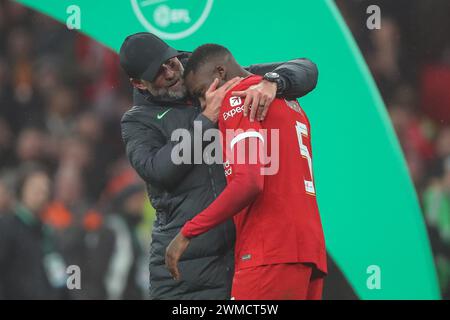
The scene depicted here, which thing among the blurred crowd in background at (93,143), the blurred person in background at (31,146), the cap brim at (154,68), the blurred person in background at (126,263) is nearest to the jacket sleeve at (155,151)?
the cap brim at (154,68)

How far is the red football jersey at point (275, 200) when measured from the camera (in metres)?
3.56

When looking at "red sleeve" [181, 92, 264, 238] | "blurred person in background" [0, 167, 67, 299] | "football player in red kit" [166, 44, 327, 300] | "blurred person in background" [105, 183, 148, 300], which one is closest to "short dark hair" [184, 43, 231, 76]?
"football player in red kit" [166, 44, 327, 300]

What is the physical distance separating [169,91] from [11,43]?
4.60 meters

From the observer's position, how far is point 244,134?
3502mm

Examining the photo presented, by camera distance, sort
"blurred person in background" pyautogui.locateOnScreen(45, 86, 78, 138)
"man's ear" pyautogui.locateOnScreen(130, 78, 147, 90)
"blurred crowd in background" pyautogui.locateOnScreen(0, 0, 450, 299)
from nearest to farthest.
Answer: "man's ear" pyautogui.locateOnScreen(130, 78, 147, 90) → "blurred crowd in background" pyautogui.locateOnScreen(0, 0, 450, 299) → "blurred person in background" pyautogui.locateOnScreen(45, 86, 78, 138)

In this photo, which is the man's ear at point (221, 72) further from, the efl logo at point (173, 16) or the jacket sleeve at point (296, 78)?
the efl logo at point (173, 16)

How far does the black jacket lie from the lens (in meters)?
3.91

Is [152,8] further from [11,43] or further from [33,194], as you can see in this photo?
[11,43]

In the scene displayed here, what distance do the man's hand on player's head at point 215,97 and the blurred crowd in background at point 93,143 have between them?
2.36 meters

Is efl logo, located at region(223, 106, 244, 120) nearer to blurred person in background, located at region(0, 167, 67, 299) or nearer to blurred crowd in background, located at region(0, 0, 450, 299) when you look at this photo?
blurred crowd in background, located at region(0, 0, 450, 299)

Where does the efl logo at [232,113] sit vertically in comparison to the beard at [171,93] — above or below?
below

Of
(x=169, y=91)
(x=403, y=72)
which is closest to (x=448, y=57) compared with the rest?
(x=403, y=72)

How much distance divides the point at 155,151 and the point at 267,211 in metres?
0.67

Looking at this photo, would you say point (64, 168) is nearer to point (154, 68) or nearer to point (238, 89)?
point (154, 68)
